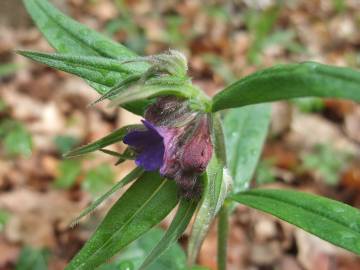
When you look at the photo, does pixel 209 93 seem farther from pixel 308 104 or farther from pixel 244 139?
pixel 244 139

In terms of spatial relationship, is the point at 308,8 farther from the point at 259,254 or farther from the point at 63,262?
the point at 63,262

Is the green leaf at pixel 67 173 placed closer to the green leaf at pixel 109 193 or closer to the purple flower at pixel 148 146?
the green leaf at pixel 109 193

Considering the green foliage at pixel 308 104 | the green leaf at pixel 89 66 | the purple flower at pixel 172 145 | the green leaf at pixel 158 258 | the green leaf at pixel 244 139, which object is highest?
the green foliage at pixel 308 104

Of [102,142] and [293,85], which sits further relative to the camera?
[102,142]

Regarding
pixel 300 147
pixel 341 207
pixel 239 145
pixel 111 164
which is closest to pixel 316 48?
pixel 300 147

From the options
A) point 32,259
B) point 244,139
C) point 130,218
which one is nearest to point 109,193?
point 130,218

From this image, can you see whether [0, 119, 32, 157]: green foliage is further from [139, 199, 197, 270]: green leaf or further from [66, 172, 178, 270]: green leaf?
[139, 199, 197, 270]: green leaf

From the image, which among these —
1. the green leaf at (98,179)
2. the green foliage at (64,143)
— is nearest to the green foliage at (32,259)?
the green leaf at (98,179)
